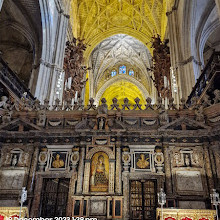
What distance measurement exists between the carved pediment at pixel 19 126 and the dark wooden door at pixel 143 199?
3.27 metres

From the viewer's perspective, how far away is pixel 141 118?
25.0 feet

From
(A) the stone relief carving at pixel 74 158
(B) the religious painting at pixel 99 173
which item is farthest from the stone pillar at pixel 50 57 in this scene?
(B) the religious painting at pixel 99 173

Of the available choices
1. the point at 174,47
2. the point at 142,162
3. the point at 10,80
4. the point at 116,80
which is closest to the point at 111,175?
the point at 142,162

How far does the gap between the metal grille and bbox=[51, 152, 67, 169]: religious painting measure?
0.38m

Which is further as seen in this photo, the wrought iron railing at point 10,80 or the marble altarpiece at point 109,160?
the wrought iron railing at point 10,80

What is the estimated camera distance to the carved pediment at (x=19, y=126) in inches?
295

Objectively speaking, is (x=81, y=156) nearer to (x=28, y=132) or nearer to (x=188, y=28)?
(x=28, y=132)

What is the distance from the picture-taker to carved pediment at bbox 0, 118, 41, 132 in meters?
7.48

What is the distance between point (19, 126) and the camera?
762cm

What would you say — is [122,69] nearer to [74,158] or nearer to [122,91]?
[122,91]

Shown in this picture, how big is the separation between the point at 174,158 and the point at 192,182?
75 centimetres

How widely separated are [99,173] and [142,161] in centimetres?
119

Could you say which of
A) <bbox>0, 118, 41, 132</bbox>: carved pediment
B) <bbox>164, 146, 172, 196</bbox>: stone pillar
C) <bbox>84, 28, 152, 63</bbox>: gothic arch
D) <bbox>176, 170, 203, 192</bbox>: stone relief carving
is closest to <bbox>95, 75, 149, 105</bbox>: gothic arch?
<bbox>84, 28, 152, 63</bbox>: gothic arch

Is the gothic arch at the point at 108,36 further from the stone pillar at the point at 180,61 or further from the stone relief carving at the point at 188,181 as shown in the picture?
the stone relief carving at the point at 188,181
